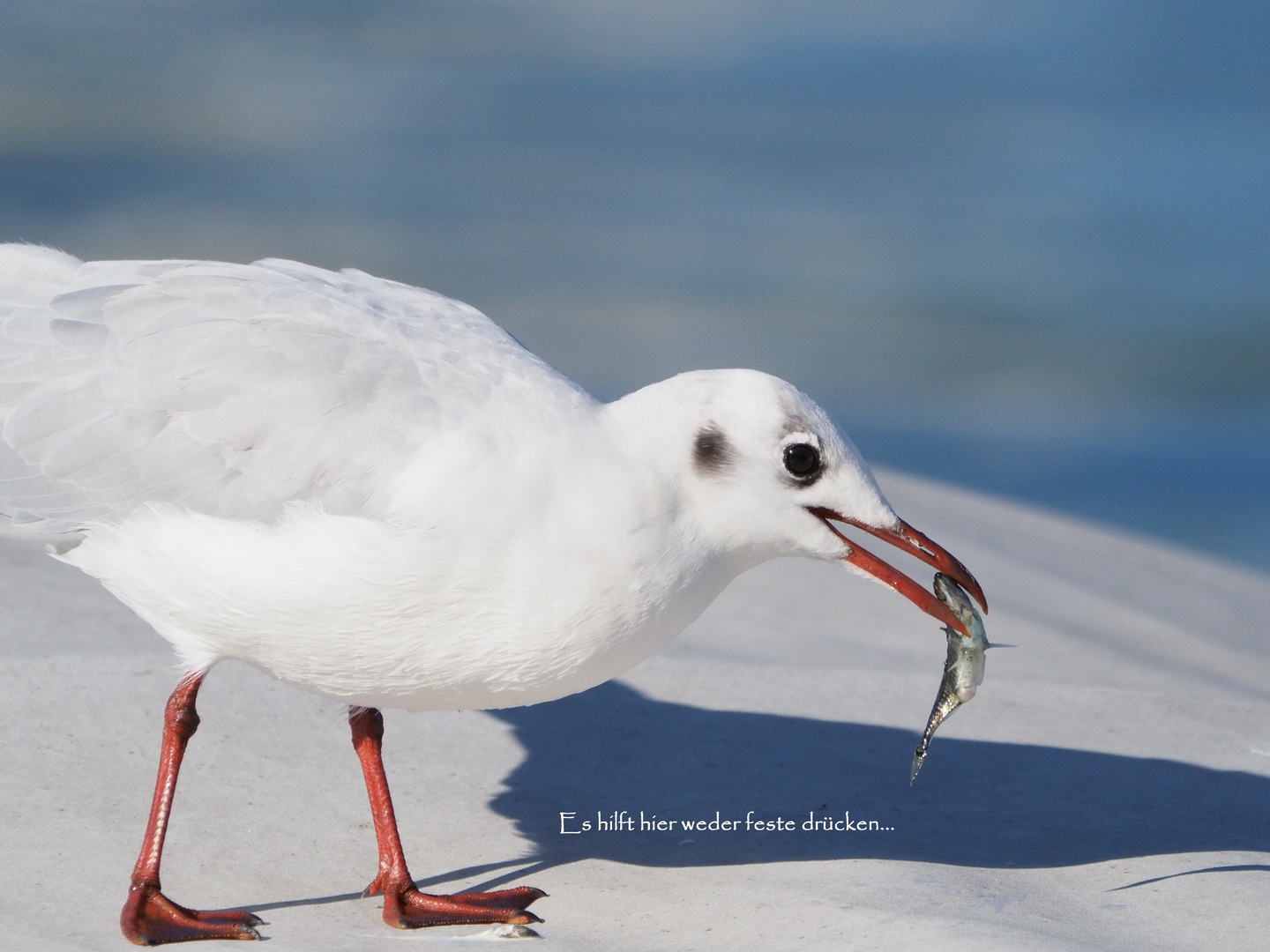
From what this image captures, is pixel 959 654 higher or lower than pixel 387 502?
lower

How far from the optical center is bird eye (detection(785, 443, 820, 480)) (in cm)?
343

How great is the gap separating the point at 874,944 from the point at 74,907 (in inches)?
72.2

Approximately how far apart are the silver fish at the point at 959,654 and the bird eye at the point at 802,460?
1.67 ft

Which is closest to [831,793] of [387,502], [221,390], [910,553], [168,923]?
[910,553]

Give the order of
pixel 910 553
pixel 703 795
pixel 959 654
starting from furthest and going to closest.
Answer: pixel 703 795
pixel 959 654
pixel 910 553

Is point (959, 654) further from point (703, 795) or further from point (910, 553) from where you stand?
point (703, 795)

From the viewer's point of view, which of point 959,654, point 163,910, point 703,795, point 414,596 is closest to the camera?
point 414,596

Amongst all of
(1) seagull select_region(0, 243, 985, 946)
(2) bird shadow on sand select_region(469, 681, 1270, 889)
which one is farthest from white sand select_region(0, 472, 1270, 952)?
(1) seagull select_region(0, 243, 985, 946)

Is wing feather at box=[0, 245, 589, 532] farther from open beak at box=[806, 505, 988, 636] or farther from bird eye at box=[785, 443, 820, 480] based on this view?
open beak at box=[806, 505, 988, 636]

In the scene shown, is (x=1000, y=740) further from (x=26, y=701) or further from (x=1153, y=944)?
(x=26, y=701)

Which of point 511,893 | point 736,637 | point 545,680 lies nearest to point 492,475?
point 545,680

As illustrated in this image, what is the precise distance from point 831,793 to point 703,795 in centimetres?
40

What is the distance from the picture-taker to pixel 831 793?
182 inches

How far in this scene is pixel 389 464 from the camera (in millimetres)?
3404
